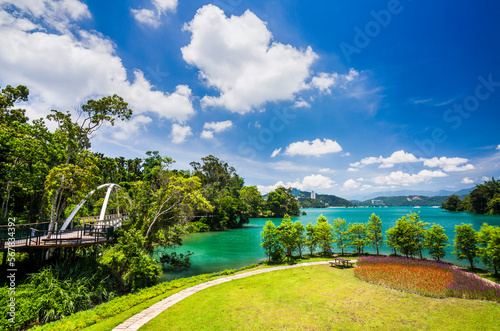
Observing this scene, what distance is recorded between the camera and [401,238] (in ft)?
69.6

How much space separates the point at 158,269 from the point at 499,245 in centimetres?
2327

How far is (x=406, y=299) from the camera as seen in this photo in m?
10.8

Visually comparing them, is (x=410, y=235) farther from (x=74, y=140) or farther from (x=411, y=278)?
(x=74, y=140)

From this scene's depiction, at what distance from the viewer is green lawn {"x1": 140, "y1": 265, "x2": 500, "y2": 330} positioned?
324 inches

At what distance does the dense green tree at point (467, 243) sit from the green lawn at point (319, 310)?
9671mm

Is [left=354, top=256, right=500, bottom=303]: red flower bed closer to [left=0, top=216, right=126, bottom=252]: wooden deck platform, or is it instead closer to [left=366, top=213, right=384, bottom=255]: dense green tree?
[left=366, top=213, right=384, bottom=255]: dense green tree

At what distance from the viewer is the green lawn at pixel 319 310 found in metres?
8.24

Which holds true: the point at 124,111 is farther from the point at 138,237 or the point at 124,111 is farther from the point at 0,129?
the point at 138,237

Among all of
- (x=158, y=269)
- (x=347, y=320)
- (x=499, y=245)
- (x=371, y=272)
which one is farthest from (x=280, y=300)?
(x=499, y=245)

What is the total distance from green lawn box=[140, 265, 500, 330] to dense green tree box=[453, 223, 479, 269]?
9.67m

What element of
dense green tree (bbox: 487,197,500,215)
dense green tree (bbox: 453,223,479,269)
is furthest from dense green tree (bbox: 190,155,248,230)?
dense green tree (bbox: 487,197,500,215)

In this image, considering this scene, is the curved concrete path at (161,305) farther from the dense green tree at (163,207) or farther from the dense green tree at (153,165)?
the dense green tree at (153,165)

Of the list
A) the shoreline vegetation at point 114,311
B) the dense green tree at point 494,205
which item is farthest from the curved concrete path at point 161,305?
the dense green tree at point 494,205

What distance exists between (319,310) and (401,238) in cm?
1660
